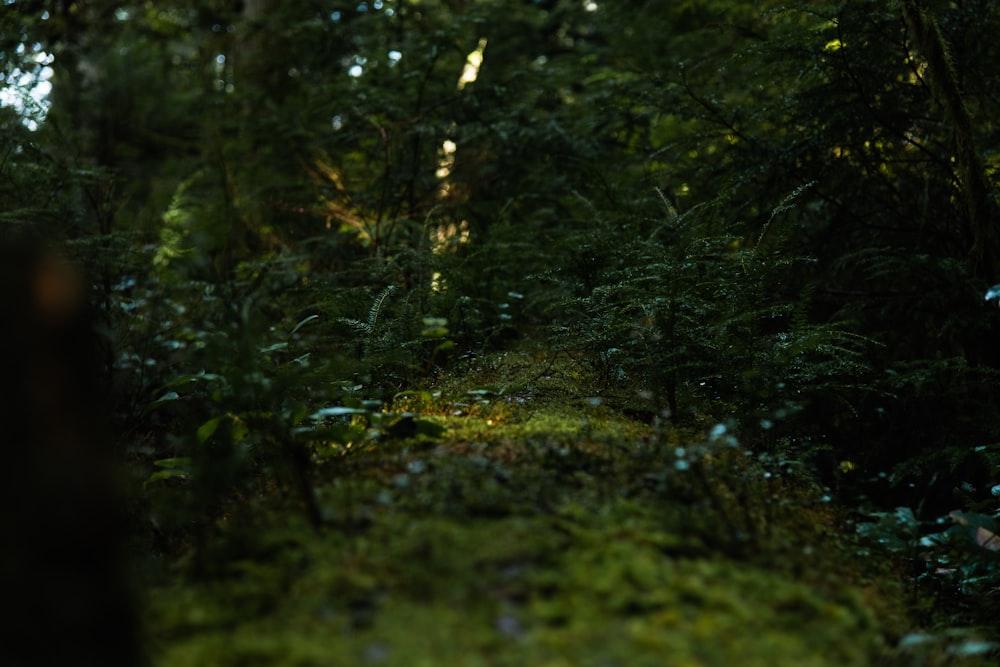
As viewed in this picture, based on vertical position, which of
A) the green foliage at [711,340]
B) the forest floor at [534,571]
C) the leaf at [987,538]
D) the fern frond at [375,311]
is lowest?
the leaf at [987,538]

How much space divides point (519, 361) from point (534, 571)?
2.96 meters

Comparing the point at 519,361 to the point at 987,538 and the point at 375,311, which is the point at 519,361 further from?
the point at 987,538

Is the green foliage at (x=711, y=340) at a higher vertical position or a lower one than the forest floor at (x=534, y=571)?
higher

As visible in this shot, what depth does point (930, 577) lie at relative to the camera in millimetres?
3566

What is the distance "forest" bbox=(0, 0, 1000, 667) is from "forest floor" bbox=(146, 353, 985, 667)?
0.05 feet

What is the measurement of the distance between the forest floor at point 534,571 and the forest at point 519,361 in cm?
2

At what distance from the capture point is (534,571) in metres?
2.28

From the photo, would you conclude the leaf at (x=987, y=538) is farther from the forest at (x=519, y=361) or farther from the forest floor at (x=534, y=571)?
the forest floor at (x=534, y=571)

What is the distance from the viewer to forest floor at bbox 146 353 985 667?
6.48 feet

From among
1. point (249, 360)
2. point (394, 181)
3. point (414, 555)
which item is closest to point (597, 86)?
point (394, 181)

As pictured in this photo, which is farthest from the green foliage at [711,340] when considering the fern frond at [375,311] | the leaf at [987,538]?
the fern frond at [375,311]

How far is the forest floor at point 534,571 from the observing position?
1.98m

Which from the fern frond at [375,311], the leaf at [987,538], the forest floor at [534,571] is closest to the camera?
the forest floor at [534,571]

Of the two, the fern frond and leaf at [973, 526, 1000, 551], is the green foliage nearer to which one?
leaf at [973, 526, 1000, 551]
